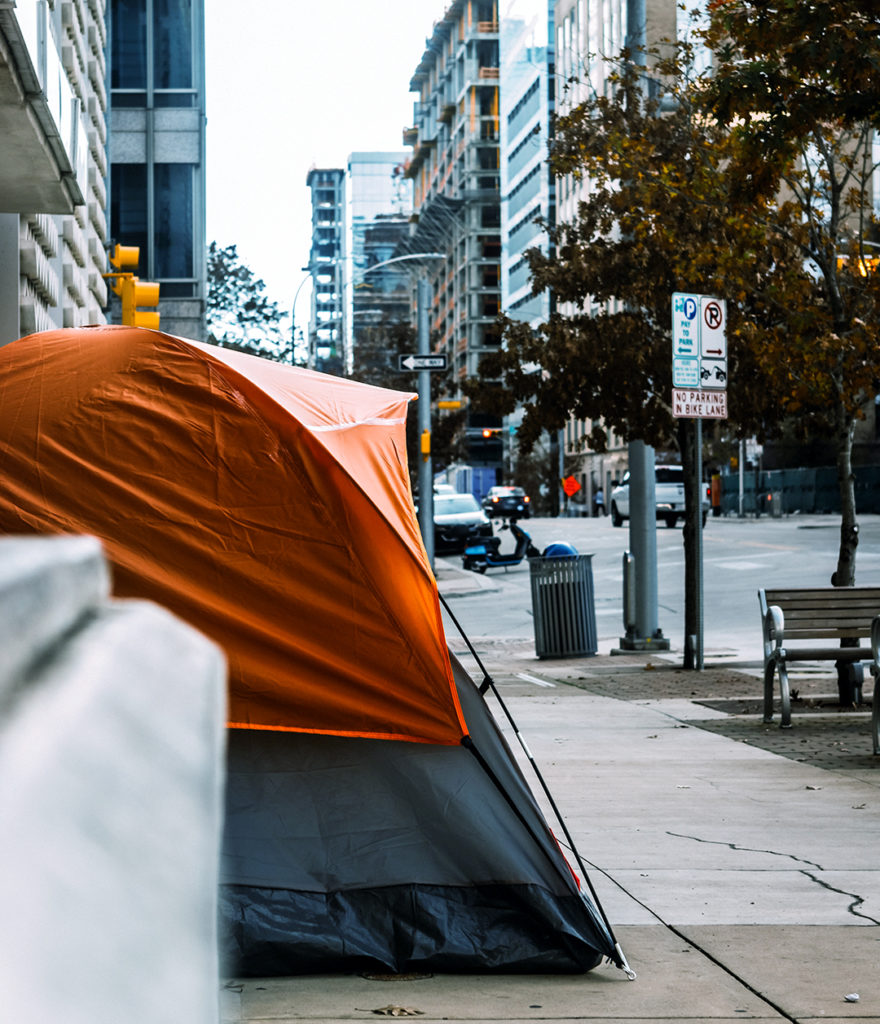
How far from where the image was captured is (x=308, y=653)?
17.2ft

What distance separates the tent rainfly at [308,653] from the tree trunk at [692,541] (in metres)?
9.37

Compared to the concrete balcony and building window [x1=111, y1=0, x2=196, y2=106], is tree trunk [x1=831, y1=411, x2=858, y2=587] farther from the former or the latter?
building window [x1=111, y1=0, x2=196, y2=106]

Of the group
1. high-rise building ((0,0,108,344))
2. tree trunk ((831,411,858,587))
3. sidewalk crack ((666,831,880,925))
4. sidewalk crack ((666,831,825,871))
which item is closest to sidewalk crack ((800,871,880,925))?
sidewalk crack ((666,831,880,925))

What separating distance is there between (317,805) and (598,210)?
12.4 m

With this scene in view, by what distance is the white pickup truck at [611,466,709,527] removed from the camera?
47.0 meters

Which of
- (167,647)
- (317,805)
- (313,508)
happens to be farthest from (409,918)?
(167,647)

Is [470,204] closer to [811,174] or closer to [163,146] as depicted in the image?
[163,146]

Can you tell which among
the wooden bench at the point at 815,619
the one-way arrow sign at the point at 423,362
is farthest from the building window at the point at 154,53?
the wooden bench at the point at 815,619

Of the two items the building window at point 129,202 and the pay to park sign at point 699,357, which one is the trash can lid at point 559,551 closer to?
the pay to park sign at point 699,357

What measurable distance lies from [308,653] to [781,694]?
21.4ft

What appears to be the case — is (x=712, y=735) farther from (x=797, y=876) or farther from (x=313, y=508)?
(x=313, y=508)

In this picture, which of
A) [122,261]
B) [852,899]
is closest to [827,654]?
[852,899]

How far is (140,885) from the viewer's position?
1.05 metres

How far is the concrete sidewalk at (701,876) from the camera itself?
175 inches
